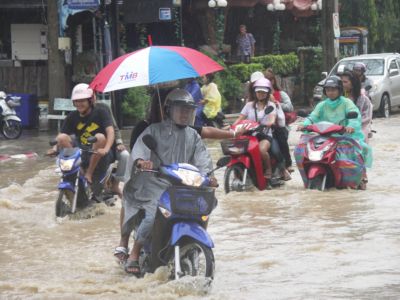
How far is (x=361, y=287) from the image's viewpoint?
7.77 metres

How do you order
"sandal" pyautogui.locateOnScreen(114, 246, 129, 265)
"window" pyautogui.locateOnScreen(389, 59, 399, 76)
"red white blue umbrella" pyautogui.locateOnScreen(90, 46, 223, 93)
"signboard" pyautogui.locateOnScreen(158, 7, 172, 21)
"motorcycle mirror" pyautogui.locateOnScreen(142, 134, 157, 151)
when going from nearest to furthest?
"motorcycle mirror" pyautogui.locateOnScreen(142, 134, 157, 151) → "red white blue umbrella" pyautogui.locateOnScreen(90, 46, 223, 93) → "sandal" pyautogui.locateOnScreen(114, 246, 129, 265) → "signboard" pyautogui.locateOnScreen(158, 7, 172, 21) → "window" pyautogui.locateOnScreen(389, 59, 399, 76)

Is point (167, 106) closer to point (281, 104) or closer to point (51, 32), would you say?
point (281, 104)

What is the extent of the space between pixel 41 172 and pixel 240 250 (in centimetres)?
692

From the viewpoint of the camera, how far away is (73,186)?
36.5 feet

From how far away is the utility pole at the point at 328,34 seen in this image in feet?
92.1

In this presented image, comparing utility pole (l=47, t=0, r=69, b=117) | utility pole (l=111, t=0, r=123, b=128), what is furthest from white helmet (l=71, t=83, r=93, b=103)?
utility pole (l=111, t=0, r=123, b=128)

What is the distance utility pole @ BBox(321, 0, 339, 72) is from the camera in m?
28.1

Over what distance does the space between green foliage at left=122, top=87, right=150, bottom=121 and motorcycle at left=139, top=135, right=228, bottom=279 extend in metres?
14.9

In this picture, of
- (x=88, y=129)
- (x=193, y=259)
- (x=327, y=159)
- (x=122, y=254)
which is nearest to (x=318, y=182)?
(x=327, y=159)

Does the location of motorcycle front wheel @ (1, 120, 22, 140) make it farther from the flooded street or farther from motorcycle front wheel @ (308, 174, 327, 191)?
motorcycle front wheel @ (308, 174, 327, 191)

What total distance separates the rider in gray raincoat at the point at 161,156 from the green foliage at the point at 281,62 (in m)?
20.7

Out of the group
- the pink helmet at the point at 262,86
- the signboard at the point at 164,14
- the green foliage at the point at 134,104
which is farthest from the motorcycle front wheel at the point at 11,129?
the pink helmet at the point at 262,86

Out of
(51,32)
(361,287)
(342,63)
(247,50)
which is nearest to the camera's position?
(361,287)

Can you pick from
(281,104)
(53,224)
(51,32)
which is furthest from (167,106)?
(51,32)
